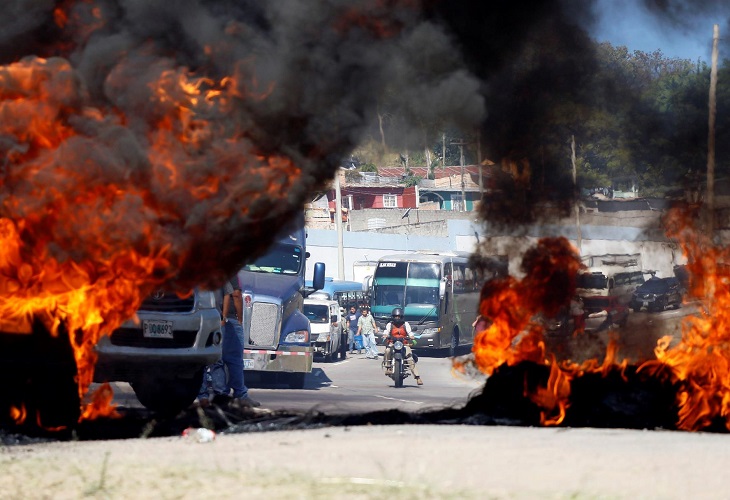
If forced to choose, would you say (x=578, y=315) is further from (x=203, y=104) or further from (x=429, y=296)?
(x=429, y=296)

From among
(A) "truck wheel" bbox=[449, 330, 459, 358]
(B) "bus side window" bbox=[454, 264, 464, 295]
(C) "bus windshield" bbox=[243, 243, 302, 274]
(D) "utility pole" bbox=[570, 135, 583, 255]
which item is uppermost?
(D) "utility pole" bbox=[570, 135, 583, 255]

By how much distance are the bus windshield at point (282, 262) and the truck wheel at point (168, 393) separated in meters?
9.34

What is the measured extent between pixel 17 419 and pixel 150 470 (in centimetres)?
265

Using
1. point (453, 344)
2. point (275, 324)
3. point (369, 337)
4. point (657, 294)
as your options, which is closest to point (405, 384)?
point (275, 324)

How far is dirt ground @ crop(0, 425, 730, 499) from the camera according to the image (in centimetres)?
645

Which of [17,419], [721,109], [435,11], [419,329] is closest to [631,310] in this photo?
[721,109]

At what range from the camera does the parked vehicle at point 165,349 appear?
9906mm

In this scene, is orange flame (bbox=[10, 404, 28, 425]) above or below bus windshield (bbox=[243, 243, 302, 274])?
below

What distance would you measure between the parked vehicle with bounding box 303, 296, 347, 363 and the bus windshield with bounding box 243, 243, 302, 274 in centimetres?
1046

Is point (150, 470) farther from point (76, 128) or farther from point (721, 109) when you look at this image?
point (721, 109)

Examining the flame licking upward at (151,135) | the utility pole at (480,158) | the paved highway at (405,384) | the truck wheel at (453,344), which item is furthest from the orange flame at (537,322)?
the truck wheel at (453,344)

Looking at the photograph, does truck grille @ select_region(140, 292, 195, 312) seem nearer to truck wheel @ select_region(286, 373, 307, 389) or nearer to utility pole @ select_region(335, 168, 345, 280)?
truck wheel @ select_region(286, 373, 307, 389)

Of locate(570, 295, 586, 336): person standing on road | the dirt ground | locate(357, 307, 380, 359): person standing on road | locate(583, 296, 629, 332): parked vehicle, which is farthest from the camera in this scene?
locate(357, 307, 380, 359): person standing on road

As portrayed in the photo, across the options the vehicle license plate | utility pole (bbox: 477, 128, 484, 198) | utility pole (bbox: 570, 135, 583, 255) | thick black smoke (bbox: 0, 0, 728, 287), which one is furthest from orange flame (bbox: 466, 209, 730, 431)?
the vehicle license plate
